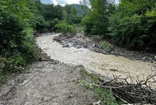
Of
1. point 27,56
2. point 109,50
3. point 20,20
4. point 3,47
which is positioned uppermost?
point 20,20

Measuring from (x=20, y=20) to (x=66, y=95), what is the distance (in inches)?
133

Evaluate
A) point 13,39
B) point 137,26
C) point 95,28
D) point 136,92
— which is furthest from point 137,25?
point 13,39

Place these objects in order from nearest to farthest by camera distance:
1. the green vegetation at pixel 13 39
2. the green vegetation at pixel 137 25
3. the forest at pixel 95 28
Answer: the green vegetation at pixel 13 39
the forest at pixel 95 28
the green vegetation at pixel 137 25

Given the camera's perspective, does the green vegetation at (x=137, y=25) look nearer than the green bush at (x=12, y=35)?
No

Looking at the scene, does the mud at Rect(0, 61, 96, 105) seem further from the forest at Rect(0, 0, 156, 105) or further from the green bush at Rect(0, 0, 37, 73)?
the green bush at Rect(0, 0, 37, 73)

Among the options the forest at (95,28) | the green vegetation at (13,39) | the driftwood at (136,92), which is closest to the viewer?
the driftwood at (136,92)

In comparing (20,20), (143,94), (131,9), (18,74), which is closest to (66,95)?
(143,94)

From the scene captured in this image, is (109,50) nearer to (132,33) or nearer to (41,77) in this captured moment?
(132,33)

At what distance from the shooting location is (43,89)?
2.76 meters

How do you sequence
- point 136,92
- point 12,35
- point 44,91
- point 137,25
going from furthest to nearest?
1. point 137,25
2. point 12,35
3. point 44,91
4. point 136,92

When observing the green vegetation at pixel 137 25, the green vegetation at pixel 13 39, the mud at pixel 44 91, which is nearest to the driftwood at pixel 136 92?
the mud at pixel 44 91

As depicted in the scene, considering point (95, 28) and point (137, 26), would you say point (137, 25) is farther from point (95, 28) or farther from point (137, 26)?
point (95, 28)

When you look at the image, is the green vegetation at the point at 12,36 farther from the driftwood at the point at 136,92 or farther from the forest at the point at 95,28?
the driftwood at the point at 136,92

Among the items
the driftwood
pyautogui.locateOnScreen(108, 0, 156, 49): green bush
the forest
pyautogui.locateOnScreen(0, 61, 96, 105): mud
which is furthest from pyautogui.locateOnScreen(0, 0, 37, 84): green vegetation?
pyautogui.locateOnScreen(108, 0, 156, 49): green bush
